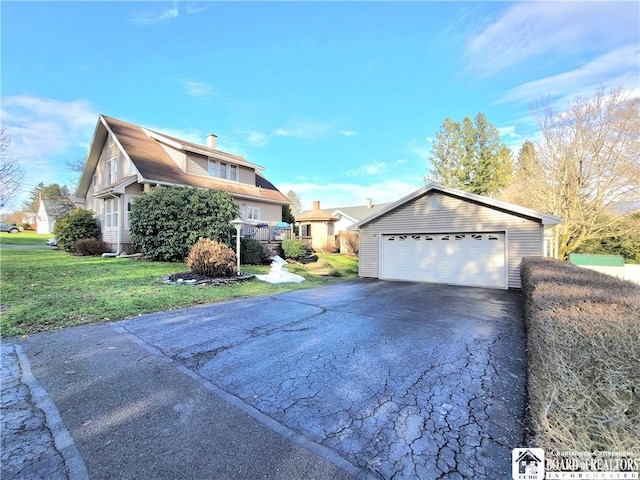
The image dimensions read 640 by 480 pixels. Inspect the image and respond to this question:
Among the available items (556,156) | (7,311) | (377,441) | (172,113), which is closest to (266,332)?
(377,441)

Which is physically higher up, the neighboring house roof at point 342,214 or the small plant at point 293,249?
the neighboring house roof at point 342,214

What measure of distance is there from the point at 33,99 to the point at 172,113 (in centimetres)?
625

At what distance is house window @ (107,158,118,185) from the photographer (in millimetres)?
17391

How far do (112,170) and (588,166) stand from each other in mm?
28129

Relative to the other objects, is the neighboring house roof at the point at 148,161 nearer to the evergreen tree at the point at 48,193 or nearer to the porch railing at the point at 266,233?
the porch railing at the point at 266,233

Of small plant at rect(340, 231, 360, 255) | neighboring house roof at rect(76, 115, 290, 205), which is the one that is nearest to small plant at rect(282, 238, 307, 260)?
neighboring house roof at rect(76, 115, 290, 205)

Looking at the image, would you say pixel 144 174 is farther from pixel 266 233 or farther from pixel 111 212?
pixel 266 233

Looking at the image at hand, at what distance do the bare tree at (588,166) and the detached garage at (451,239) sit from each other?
27.4ft

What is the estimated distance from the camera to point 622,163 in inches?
629

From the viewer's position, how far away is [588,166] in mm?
16922

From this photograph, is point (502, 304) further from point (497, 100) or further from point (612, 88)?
point (612, 88)

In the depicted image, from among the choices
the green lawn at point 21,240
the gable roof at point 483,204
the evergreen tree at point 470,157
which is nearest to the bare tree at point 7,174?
the green lawn at point 21,240

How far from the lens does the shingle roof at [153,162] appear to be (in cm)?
1545

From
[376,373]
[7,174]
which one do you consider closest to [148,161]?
[7,174]
